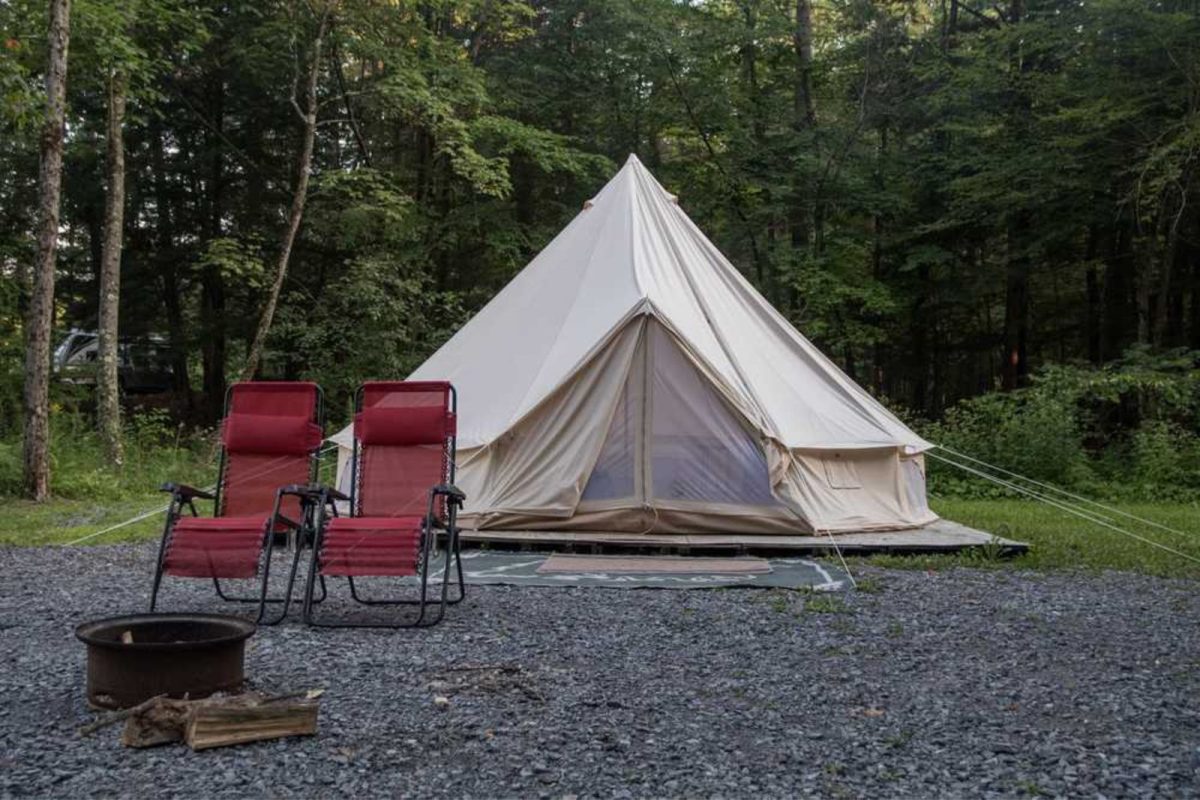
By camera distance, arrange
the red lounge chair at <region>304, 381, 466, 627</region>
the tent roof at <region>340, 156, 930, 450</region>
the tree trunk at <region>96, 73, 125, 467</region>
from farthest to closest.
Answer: the tree trunk at <region>96, 73, 125, 467</region> → the tent roof at <region>340, 156, 930, 450</region> → the red lounge chair at <region>304, 381, 466, 627</region>

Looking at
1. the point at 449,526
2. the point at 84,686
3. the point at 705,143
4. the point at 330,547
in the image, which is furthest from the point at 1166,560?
the point at 705,143

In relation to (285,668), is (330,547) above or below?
above

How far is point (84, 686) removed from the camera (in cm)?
306

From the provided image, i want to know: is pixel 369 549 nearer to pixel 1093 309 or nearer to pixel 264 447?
pixel 264 447

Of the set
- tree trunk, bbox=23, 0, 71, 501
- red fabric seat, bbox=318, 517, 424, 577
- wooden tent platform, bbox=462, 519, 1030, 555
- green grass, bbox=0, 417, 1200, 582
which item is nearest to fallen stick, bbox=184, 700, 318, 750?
red fabric seat, bbox=318, 517, 424, 577

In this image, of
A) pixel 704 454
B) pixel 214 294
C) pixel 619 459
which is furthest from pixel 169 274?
pixel 704 454

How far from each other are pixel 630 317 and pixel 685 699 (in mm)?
A: 3701

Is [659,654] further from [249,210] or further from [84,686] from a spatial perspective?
[249,210]

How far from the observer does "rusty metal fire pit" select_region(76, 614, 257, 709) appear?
278cm

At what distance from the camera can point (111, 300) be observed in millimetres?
9844

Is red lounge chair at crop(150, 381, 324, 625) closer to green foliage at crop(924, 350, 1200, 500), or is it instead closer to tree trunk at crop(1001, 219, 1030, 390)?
green foliage at crop(924, 350, 1200, 500)

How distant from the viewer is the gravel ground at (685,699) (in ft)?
7.70

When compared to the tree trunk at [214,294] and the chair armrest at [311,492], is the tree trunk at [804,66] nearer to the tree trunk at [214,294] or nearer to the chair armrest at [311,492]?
the tree trunk at [214,294]

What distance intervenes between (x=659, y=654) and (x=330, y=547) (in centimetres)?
141
